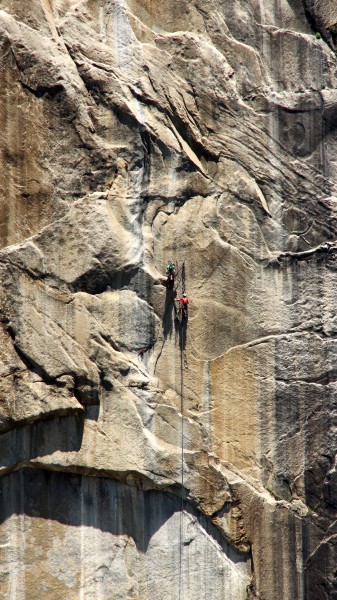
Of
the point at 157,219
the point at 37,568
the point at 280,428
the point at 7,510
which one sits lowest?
the point at 37,568

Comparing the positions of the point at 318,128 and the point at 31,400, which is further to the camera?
the point at 318,128

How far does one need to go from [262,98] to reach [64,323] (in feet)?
13.4

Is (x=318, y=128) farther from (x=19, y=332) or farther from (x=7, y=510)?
(x=7, y=510)

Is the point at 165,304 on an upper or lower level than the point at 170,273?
lower

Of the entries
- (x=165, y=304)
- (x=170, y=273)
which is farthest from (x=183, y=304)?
(x=170, y=273)

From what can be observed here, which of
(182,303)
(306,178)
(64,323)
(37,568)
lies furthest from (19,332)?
(306,178)

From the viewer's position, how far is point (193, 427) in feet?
39.7

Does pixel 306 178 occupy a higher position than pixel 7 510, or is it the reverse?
pixel 306 178

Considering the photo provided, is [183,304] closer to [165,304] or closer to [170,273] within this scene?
[165,304]

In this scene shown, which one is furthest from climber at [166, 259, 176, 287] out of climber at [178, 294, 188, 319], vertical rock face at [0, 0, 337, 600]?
climber at [178, 294, 188, 319]

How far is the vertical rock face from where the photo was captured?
11.8 meters

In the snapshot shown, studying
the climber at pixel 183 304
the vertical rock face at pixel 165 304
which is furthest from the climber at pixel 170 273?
the climber at pixel 183 304

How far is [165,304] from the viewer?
12.2m

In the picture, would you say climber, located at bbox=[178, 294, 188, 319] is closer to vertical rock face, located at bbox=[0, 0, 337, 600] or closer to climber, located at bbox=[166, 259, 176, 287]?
vertical rock face, located at bbox=[0, 0, 337, 600]
